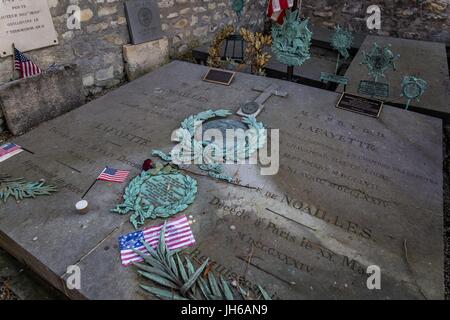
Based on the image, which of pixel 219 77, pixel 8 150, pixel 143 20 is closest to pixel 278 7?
pixel 219 77

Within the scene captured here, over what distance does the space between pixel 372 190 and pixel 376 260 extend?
0.82 metres

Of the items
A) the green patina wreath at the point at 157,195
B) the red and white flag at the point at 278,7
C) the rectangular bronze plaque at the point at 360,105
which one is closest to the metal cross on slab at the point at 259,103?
the rectangular bronze plaque at the point at 360,105

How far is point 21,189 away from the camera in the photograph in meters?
3.02

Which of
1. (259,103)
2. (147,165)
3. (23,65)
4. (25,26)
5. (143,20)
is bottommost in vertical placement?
(147,165)

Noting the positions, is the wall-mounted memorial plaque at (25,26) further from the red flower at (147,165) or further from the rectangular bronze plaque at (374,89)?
the rectangular bronze plaque at (374,89)

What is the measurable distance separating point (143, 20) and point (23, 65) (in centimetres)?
220

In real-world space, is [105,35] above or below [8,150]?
above

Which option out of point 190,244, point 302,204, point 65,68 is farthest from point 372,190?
point 65,68

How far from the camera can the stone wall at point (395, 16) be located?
7.28 meters

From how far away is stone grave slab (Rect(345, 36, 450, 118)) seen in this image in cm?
442

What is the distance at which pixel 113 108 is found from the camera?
4348 mm

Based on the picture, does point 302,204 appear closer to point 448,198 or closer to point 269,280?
point 269,280

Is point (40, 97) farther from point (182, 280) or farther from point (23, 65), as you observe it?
point (182, 280)

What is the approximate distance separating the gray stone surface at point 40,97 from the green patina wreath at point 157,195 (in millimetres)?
2152
